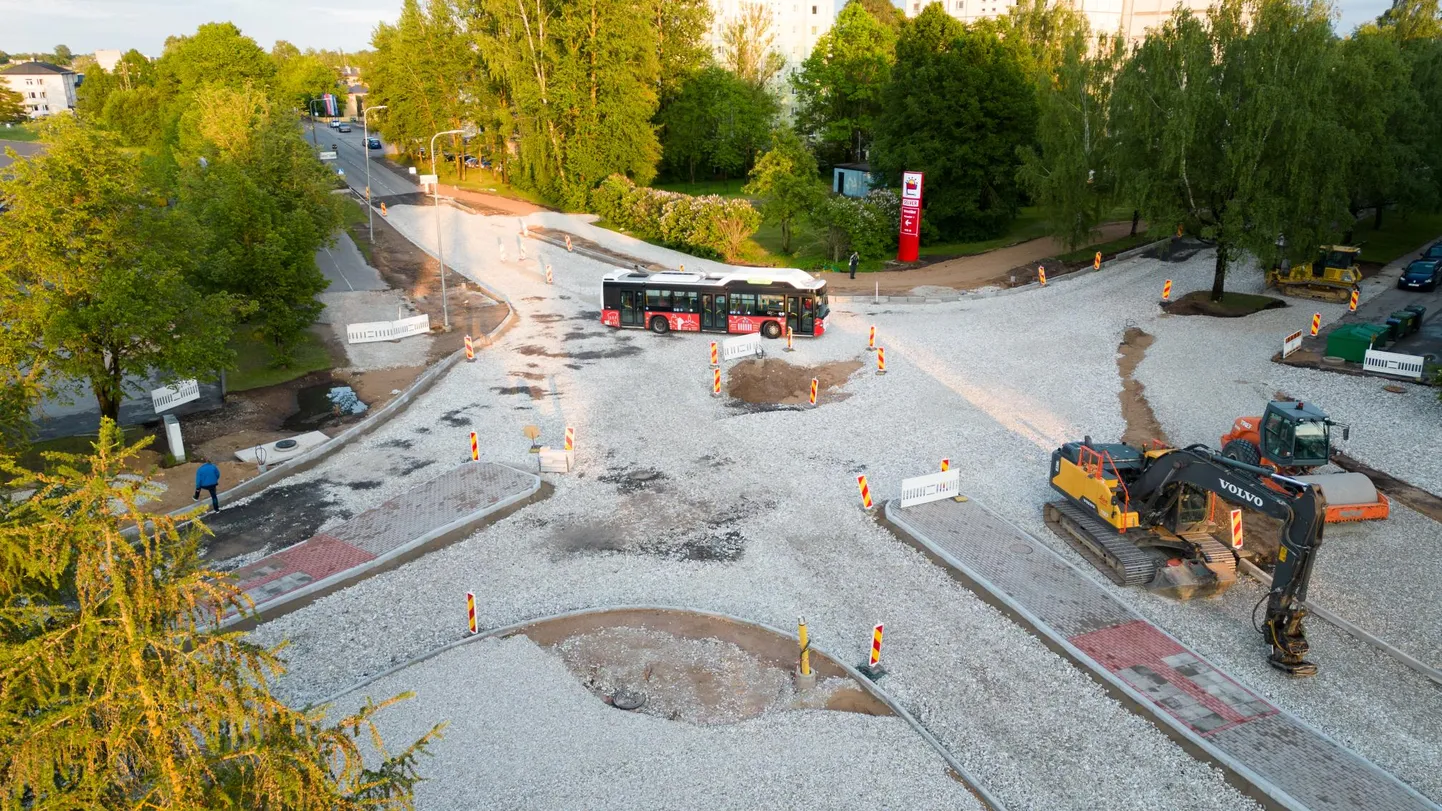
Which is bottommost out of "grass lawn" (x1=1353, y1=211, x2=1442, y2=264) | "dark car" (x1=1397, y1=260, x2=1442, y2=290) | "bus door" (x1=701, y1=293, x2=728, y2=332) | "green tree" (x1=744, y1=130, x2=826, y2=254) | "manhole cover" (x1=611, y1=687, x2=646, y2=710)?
"manhole cover" (x1=611, y1=687, x2=646, y2=710)

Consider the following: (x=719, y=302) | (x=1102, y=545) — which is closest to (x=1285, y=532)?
(x=1102, y=545)

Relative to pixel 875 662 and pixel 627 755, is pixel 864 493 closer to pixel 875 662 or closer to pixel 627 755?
pixel 875 662

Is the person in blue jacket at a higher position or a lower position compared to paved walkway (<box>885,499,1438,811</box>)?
higher

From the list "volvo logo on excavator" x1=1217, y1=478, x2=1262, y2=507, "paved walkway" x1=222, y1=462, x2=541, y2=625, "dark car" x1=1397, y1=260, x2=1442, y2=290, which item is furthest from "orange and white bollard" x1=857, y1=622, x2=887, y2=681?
"dark car" x1=1397, y1=260, x2=1442, y2=290

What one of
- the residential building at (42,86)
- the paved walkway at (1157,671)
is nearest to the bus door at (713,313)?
the paved walkway at (1157,671)

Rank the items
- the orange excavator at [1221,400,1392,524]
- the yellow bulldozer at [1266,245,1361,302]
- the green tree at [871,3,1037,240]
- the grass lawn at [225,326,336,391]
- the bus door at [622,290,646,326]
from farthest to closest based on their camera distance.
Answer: the green tree at [871,3,1037,240], the yellow bulldozer at [1266,245,1361,302], the bus door at [622,290,646,326], the grass lawn at [225,326,336,391], the orange excavator at [1221,400,1392,524]

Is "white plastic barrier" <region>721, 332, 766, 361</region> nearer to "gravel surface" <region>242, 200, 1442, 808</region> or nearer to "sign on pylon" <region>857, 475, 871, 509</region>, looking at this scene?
"gravel surface" <region>242, 200, 1442, 808</region>
